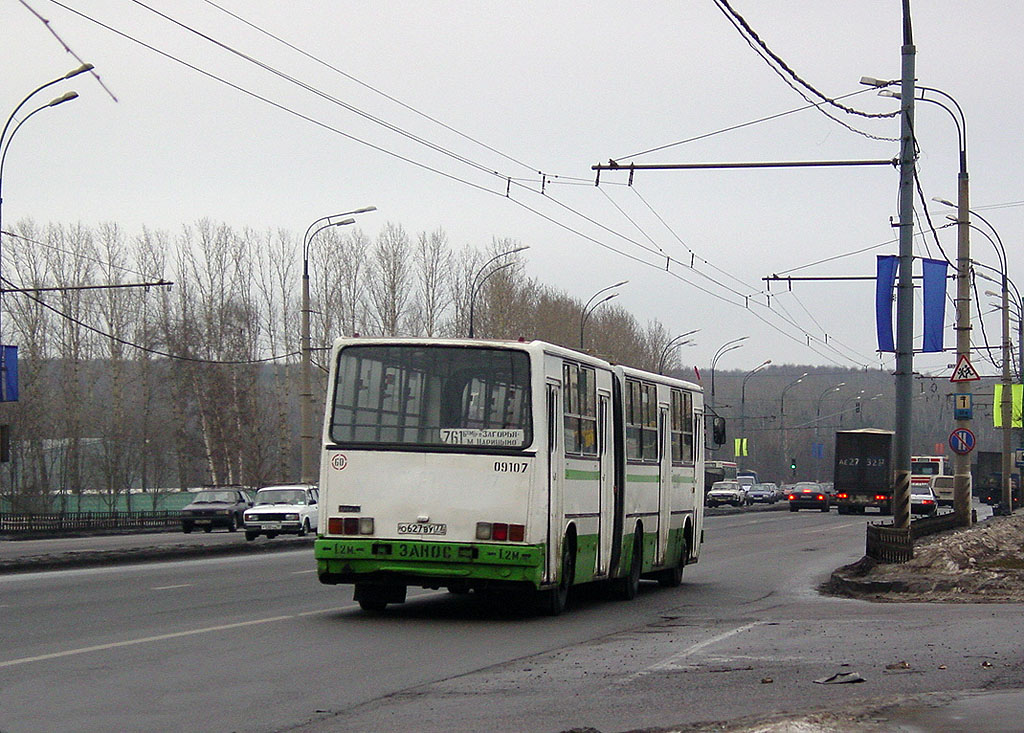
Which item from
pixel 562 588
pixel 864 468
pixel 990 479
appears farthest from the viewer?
pixel 990 479

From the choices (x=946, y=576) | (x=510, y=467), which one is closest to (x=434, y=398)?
(x=510, y=467)

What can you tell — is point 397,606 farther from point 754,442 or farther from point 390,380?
point 754,442

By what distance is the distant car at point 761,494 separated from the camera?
312 ft

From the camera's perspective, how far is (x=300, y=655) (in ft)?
38.0

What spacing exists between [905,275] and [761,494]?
73143mm

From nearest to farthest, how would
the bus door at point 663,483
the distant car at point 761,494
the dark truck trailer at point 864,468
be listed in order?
the bus door at point 663,483 < the dark truck trailer at point 864,468 < the distant car at point 761,494

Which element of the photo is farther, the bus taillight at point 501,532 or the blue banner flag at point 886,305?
the blue banner flag at point 886,305

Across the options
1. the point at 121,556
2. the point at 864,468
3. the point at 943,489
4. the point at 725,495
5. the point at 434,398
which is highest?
the point at 434,398

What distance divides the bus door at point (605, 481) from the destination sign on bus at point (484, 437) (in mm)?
2438

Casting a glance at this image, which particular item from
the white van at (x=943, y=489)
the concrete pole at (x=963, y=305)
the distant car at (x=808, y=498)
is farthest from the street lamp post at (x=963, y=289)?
the white van at (x=943, y=489)

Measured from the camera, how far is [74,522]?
164ft

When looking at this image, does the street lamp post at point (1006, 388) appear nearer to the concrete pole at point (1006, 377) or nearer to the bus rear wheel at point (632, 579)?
the concrete pole at point (1006, 377)

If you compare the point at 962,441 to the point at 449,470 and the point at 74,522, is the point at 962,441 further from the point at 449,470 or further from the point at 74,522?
the point at 74,522

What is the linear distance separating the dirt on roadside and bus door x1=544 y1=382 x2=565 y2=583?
5.42m
